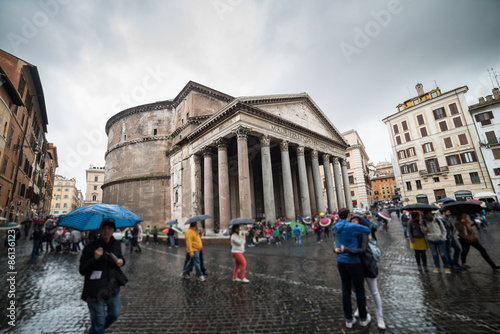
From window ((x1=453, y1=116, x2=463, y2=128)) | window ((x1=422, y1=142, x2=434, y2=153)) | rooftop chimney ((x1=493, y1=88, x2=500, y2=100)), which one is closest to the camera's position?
rooftop chimney ((x1=493, y1=88, x2=500, y2=100))

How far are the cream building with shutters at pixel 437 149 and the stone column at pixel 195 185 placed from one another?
25822 mm

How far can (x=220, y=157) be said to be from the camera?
16016 millimetres

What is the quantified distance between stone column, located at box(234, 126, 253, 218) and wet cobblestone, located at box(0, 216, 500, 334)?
7.61 m

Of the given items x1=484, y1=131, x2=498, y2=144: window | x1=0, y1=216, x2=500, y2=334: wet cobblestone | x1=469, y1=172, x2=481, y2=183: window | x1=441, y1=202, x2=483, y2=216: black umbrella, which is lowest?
x1=0, y1=216, x2=500, y2=334: wet cobblestone

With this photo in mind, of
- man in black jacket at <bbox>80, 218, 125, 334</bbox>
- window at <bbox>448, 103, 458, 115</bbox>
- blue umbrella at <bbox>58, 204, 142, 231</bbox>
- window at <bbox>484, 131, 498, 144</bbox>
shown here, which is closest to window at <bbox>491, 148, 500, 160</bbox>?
window at <bbox>484, 131, 498, 144</bbox>

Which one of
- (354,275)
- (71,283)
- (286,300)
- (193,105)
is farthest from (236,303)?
(193,105)

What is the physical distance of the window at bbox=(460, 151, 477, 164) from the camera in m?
24.2

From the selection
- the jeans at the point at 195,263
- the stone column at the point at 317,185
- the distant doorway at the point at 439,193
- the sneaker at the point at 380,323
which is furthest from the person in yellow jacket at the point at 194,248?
the distant doorway at the point at 439,193

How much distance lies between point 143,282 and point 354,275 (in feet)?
17.5

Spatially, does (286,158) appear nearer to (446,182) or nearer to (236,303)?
(236,303)

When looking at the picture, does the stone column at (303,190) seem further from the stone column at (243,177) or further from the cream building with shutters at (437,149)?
the cream building with shutters at (437,149)

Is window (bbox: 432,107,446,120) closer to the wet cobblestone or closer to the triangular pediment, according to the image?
the triangular pediment

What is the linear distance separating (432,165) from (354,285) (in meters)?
31.2

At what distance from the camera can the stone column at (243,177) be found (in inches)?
551
